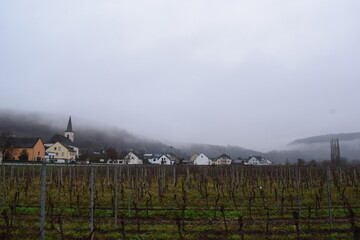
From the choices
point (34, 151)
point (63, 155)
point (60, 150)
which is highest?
point (60, 150)

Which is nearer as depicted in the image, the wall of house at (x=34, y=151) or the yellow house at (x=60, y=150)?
the wall of house at (x=34, y=151)

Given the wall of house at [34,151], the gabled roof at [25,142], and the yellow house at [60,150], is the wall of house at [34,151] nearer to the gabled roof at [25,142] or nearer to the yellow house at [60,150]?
the gabled roof at [25,142]

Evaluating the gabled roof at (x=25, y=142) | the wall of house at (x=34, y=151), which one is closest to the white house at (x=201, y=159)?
the wall of house at (x=34, y=151)

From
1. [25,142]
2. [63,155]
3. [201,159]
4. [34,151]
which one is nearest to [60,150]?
[63,155]

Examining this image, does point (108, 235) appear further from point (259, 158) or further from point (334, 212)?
point (259, 158)

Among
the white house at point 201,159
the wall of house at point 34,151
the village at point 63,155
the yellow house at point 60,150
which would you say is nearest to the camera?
the village at point 63,155

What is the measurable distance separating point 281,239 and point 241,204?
23.6 feet

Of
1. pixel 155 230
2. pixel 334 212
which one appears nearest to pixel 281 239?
pixel 155 230

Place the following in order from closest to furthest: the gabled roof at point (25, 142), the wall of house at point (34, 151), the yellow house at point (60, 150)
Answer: the wall of house at point (34, 151)
the gabled roof at point (25, 142)
the yellow house at point (60, 150)

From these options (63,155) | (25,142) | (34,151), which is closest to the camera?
(34,151)

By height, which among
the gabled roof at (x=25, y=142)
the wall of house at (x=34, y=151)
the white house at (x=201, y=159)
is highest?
the gabled roof at (x=25, y=142)

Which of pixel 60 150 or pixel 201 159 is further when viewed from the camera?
pixel 201 159

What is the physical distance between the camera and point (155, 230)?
923 centimetres

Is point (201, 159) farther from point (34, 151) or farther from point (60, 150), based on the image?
point (34, 151)
